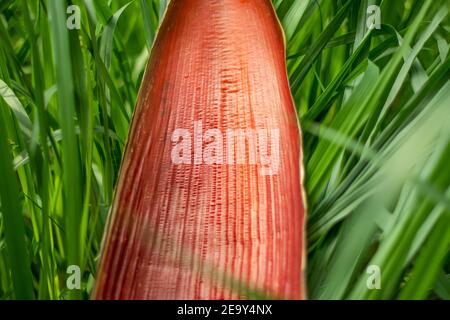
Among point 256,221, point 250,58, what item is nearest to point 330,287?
point 256,221

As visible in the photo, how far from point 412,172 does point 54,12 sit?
0.21m

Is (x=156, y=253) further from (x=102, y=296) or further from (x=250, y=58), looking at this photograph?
(x=250, y=58)

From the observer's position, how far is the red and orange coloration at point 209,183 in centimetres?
29

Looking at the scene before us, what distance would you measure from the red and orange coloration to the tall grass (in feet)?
0.09

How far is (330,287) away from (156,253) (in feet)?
0.30

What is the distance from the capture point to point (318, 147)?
374mm

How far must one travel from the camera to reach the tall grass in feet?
0.93

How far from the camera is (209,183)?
1.09 feet

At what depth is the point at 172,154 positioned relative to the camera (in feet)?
1.10

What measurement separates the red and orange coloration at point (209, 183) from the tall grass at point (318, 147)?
0.03 metres

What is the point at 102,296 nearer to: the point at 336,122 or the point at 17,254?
the point at 17,254

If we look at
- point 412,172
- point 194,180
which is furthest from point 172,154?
point 412,172

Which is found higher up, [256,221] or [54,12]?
[54,12]

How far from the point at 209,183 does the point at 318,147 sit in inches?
3.3
